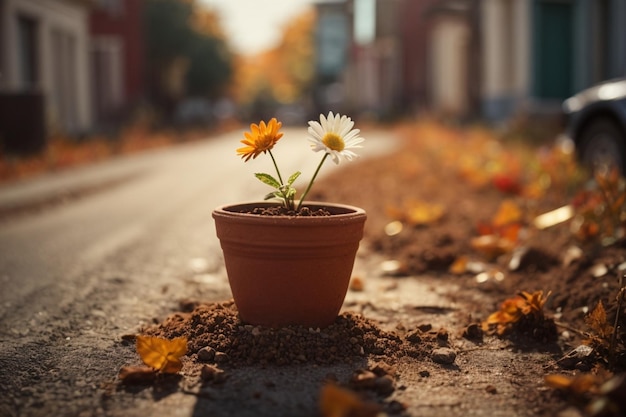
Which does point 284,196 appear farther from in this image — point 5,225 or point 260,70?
point 260,70

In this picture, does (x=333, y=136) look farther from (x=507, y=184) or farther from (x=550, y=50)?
(x=550, y=50)

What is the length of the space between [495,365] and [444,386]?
0.39 meters

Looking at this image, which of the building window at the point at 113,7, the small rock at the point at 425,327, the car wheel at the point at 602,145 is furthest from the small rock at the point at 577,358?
the building window at the point at 113,7

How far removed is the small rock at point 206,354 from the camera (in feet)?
9.71

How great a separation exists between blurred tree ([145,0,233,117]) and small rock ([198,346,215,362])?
30.8 m

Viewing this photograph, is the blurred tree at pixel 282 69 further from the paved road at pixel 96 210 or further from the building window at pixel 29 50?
the paved road at pixel 96 210

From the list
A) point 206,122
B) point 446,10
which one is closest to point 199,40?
point 206,122

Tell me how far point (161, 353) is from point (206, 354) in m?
0.24

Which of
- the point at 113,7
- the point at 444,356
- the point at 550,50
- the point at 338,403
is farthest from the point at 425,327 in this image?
the point at 113,7

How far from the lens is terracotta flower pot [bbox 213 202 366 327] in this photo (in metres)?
3.01

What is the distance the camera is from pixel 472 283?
15.0ft

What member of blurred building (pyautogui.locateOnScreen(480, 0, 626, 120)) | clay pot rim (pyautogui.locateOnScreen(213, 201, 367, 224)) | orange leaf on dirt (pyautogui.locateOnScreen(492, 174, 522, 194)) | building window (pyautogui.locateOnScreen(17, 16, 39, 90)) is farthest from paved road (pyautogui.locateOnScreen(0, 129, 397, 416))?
building window (pyautogui.locateOnScreen(17, 16, 39, 90))

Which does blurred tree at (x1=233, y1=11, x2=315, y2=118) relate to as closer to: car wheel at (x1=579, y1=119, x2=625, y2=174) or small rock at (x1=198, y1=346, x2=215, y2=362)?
car wheel at (x1=579, y1=119, x2=625, y2=174)

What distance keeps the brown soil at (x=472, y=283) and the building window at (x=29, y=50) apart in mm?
10853
